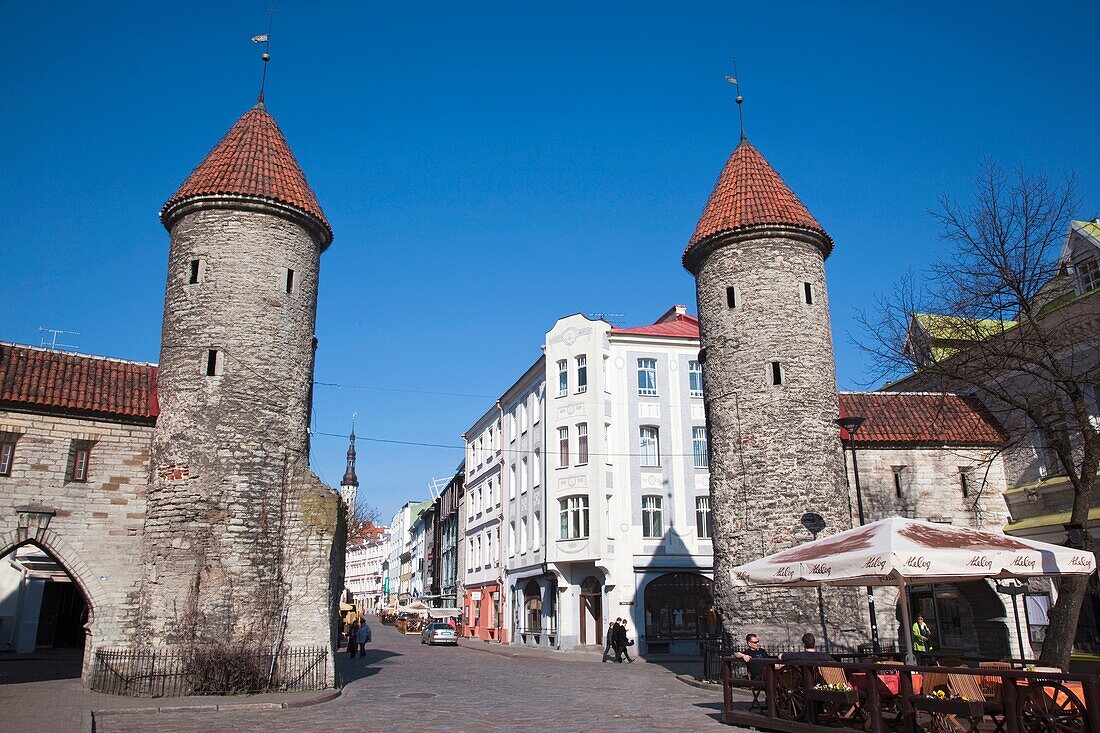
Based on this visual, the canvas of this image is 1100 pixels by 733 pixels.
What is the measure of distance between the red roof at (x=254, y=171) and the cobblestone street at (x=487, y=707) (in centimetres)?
1215

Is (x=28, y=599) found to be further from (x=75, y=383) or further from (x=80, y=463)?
(x=75, y=383)

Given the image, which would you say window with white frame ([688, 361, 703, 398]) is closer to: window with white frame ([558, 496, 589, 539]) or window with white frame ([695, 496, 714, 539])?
window with white frame ([695, 496, 714, 539])

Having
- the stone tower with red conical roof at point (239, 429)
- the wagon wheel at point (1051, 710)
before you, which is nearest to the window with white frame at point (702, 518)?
the stone tower with red conical roof at point (239, 429)

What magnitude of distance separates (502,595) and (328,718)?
102 feet

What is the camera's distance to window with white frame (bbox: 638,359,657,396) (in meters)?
38.2

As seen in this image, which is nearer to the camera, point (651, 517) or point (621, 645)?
point (621, 645)

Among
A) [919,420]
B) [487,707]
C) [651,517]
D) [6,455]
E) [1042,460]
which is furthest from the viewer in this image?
[651,517]

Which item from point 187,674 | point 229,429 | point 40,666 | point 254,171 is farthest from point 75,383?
point 40,666

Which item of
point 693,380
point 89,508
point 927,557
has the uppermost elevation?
point 693,380

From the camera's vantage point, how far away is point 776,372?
21.0 m

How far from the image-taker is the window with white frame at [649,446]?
37250mm

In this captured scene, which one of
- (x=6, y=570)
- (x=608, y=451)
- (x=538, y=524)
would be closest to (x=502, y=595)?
(x=538, y=524)

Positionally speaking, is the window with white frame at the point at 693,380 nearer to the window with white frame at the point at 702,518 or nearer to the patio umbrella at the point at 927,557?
the window with white frame at the point at 702,518

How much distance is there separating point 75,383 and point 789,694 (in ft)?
56.7
